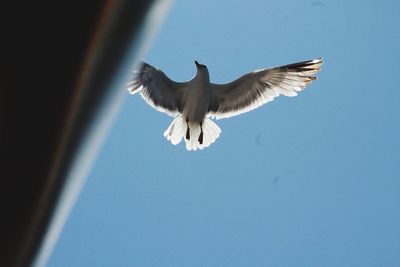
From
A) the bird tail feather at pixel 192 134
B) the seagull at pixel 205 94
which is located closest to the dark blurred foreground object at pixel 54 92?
the seagull at pixel 205 94

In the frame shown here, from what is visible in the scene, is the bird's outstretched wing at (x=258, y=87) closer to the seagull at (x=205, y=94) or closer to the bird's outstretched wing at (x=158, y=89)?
the seagull at (x=205, y=94)

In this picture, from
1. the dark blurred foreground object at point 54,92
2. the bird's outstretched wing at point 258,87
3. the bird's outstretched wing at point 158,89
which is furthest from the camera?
the bird's outstretched wing at point 158,89

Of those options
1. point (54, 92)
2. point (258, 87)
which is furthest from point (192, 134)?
point (54, 92)

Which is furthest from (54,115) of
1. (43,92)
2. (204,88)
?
→ (204,88)

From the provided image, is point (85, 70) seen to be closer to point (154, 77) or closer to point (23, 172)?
point (23, 172)

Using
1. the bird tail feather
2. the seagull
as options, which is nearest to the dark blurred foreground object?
the seagull

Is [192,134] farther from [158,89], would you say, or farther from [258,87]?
[258,87]
